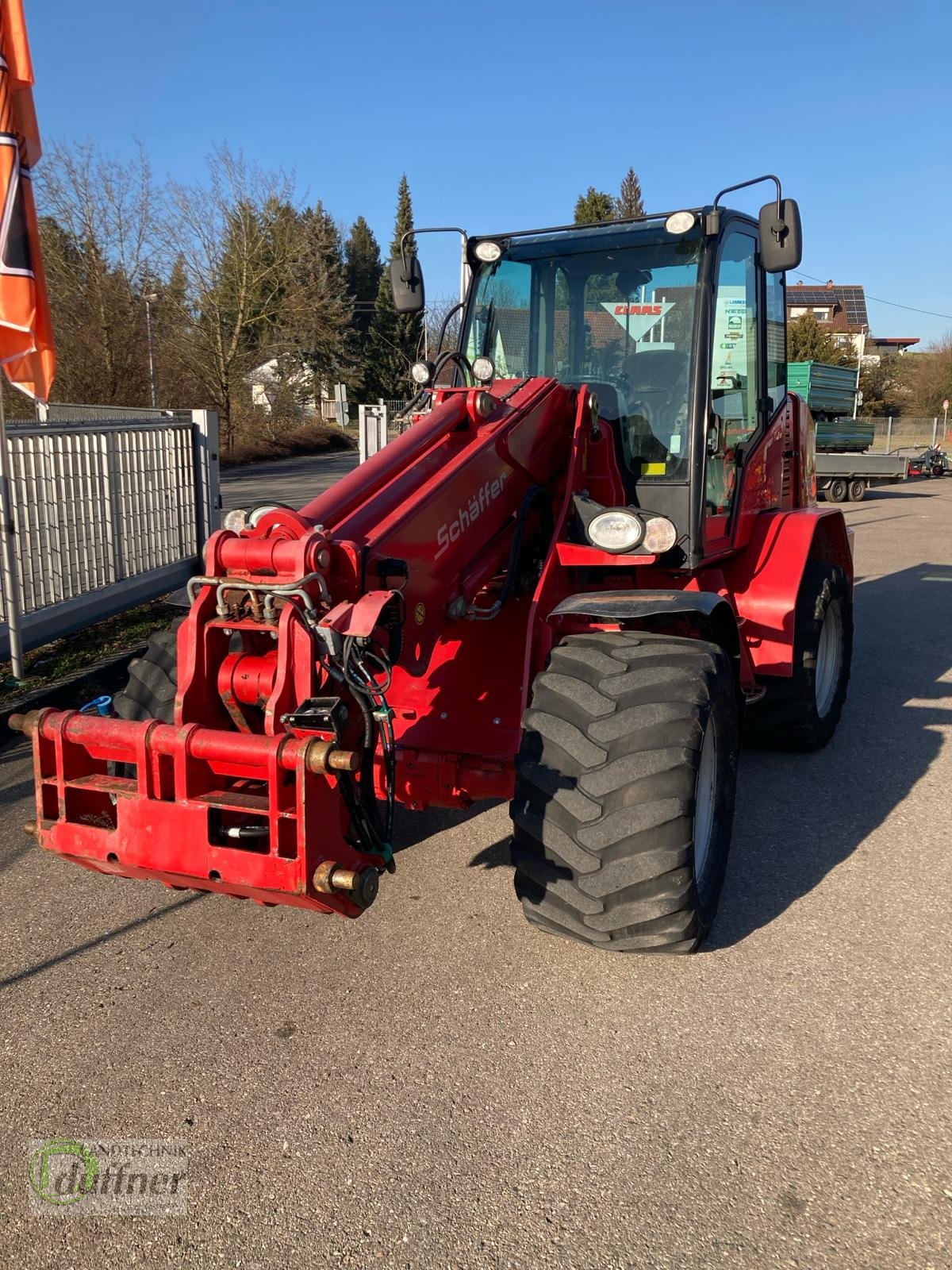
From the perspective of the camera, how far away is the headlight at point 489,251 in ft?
16.6

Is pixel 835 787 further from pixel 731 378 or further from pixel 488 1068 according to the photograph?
pixel 488 1068

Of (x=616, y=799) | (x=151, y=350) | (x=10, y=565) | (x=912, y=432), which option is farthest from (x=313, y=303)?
(x=616, y=799)

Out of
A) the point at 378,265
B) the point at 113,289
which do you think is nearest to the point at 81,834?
the point at 113,289

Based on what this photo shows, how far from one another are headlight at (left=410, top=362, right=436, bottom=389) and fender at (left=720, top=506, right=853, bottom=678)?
6.21 feet

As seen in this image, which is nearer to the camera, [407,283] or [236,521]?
[236,521]

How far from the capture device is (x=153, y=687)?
13.5 feet

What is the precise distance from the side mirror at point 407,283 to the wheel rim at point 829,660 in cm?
302

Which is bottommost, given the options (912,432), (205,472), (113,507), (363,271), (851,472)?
(851,472)

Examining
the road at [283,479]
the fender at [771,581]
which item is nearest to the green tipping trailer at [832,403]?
the road at [283,479]

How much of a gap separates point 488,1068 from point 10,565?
5.22 m

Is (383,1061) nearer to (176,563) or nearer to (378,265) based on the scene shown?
(176,563)

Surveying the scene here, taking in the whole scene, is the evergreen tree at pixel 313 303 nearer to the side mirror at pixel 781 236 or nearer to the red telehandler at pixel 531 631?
the red telehandler at pixel 531 631

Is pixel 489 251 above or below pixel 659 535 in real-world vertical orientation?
above

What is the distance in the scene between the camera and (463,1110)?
9.14ft
